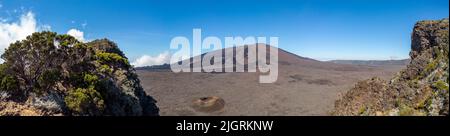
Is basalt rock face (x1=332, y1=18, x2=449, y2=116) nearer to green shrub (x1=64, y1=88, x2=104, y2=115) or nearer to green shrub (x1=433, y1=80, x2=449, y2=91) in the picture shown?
green shrub (x1=433, y1=80, x2=449, y2=91)

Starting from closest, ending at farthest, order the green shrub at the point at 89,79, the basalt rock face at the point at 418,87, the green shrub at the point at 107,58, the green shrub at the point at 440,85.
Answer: the green shrub at the point at 440,85 → the basalt rock face at the point at 418,87 → the green shrub at the point at 89,79 → the green shrub at the point at 107,58

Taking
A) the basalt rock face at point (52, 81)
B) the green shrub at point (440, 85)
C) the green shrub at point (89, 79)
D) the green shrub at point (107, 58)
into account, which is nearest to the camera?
the green shrub at point (440, 85)

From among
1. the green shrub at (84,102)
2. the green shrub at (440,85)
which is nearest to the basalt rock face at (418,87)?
the green shrub at (440,85)

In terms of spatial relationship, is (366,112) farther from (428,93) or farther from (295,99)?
(295,99)

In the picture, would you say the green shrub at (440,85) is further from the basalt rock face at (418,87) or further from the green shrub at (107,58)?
the green shrub at (107,58)

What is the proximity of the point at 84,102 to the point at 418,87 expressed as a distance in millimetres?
13656

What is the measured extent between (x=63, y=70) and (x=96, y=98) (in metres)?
2.50

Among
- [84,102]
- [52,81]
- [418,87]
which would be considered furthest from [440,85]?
[52,81]

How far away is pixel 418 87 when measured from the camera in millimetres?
12477

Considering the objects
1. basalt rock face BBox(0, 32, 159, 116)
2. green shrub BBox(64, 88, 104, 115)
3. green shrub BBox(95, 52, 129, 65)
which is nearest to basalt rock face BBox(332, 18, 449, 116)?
green shrub BBox(64, 88, 104, 115)

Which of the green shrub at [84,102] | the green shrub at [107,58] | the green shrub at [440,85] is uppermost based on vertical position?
the green shrub at [107,58]

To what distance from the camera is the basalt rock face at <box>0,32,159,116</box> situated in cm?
1642

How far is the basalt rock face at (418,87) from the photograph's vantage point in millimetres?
10766

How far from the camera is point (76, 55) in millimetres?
18766
